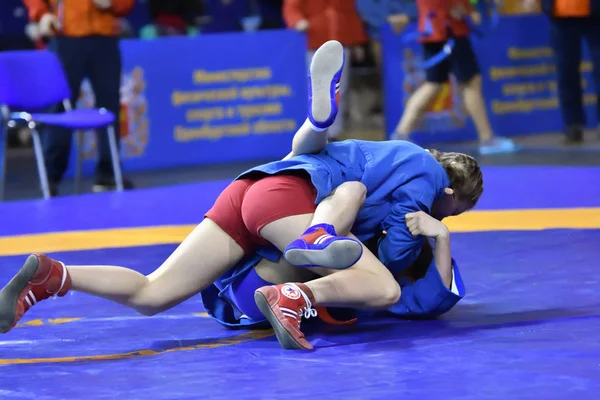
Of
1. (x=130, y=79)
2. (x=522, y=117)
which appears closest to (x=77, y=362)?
(x=130, y=79)

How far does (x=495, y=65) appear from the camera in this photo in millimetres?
9859

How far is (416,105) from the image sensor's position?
29.2 ft

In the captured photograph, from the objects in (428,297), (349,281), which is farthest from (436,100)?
(349,281)

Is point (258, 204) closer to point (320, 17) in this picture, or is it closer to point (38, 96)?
point (38, 96)

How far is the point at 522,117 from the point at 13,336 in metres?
7.01

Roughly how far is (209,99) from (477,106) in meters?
1.99

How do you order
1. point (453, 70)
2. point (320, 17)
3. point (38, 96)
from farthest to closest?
point (320, 17)
point (453, 70)
point (38, 96)

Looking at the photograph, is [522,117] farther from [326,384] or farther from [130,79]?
[326,384]

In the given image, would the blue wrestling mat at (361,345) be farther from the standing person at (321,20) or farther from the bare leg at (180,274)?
the standing person at (321,20)

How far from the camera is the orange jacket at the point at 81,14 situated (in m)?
7.55

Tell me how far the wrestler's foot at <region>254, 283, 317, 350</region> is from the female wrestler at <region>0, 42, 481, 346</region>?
0.03 m

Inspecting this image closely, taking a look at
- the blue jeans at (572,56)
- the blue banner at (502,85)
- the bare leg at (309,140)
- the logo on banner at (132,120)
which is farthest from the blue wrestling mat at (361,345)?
the blue banner at (502,85)

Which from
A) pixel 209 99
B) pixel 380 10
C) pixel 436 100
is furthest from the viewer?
pixel 380 10

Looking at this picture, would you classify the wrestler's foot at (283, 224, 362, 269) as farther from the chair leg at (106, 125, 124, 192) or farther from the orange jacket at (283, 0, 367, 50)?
the orange jacket at (283, 0, 367, 50)
